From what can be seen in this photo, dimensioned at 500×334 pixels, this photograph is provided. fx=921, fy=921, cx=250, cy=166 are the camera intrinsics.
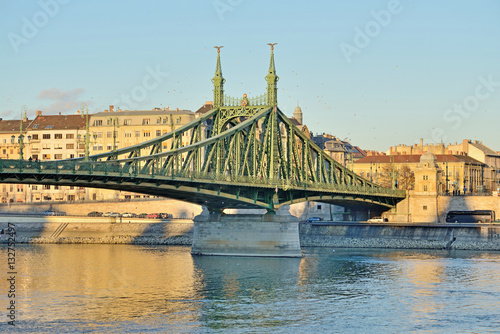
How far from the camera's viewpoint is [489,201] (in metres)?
133

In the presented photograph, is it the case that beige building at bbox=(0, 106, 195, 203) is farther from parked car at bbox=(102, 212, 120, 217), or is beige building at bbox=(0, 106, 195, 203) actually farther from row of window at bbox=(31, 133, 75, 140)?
parked car at bbox=(102, 212, 120, 217)

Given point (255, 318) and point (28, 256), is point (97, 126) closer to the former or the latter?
point (28, 256)

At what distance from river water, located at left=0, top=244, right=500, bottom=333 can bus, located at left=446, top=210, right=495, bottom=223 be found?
31.1 m

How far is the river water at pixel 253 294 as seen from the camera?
5651 centimetres

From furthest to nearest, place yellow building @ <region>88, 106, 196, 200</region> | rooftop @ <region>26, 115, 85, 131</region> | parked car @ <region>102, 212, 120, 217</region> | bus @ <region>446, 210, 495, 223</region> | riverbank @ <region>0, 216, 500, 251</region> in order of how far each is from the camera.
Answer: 1. rooftop @ <region>26, 115, 85, 131</region>
2. yellow building @ <region>88, 106, 196, 200</region>
3. parked car @ <region>102, 212, 120, 217</region>
4. bus @ <region>446, 210, 495, 223</region>
5. riverbank @ <region>0, 216, 500, 251</region>

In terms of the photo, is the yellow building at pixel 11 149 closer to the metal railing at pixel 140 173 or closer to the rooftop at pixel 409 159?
the metal railing at pixel 140 173

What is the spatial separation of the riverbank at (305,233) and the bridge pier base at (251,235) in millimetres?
21968

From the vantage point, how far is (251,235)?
98.2 meters

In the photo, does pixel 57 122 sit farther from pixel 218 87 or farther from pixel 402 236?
pixel 402 236

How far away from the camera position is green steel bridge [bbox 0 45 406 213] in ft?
243

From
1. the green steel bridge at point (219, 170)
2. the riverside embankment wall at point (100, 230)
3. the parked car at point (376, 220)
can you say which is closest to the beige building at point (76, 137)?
the riverside embankment wall at point (100, 230)

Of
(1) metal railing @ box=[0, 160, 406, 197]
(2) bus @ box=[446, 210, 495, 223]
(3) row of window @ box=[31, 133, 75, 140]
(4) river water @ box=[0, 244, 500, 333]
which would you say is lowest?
(4) river water @ box=[0, 244, 500, 333]

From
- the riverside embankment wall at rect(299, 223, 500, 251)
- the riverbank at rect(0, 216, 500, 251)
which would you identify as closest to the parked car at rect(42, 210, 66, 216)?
the riverbank at rect(0, 216, 500, 251)

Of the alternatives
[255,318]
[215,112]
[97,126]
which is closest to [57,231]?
[97,126]
